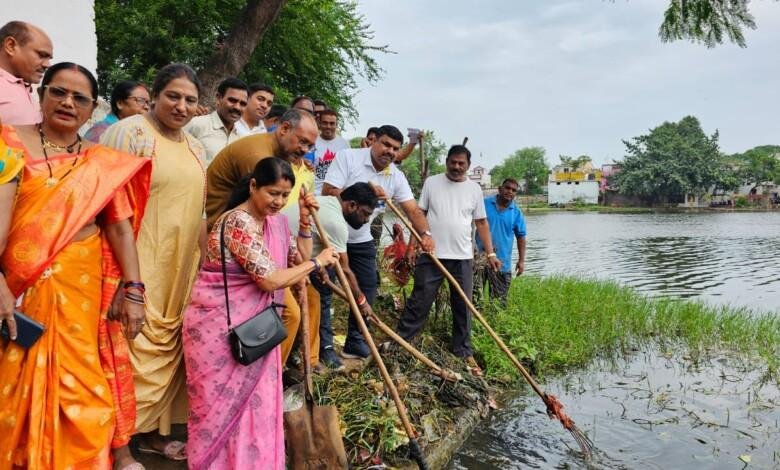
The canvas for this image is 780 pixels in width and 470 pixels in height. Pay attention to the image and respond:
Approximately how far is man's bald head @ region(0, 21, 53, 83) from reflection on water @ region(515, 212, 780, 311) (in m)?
11.2

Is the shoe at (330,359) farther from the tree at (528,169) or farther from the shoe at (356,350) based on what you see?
the tree at (528,169)

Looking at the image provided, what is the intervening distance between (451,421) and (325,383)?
1.09 meters

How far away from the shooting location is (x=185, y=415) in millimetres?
2836

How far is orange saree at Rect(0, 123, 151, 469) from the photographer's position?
2020 millimetres

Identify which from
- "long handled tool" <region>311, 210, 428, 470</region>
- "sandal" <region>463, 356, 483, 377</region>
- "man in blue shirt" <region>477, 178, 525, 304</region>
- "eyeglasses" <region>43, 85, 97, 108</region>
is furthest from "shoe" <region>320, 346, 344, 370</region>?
"man in blue shirt" <region>477, 178, 525, 304</region>

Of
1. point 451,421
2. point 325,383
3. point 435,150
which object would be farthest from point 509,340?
point 435,150

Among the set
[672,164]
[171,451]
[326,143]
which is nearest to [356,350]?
[171,451]

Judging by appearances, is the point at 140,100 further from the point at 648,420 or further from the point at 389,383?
the point at 648,420

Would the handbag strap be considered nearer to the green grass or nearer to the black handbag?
the black handbag

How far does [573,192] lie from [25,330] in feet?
223

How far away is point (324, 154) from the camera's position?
546cm

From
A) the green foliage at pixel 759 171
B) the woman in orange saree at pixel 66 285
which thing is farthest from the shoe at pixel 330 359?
the green foliage at pixel 759 171

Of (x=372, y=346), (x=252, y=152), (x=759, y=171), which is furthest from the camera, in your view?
(x=759, y=171)

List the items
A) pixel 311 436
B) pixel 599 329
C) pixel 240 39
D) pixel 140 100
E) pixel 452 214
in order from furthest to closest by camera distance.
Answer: pixel 240 39 < pixel 599 329 < pixel 452 214 < pixel 140 100 < pixel 311 436
